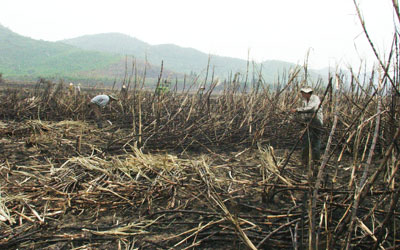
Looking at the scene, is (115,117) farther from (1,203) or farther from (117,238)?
(117,238)

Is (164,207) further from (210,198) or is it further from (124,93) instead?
(124,93)

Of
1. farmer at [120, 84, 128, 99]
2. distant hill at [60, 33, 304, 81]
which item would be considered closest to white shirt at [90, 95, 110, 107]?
farmer at [120, 84, 128, 99]

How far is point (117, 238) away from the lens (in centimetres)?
185

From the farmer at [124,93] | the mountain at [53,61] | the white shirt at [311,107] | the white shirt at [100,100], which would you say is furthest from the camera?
the mountain at [53,61]

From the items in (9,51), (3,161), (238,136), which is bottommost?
(3,161)

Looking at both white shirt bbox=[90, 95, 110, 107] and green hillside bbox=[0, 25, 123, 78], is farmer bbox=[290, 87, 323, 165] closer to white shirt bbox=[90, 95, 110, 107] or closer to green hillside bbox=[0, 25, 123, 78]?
white shirt bbox=[90, 95, 110, 107]

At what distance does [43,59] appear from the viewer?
8181 cm

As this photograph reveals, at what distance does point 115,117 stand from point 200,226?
5316mm

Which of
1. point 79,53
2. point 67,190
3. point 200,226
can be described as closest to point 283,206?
point 200,226

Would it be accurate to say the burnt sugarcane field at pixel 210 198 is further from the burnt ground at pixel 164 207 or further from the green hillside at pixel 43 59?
the green hillside at pixel 43 59

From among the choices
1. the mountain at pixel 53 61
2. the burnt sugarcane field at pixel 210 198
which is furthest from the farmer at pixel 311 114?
the mountain at pixel 53 61

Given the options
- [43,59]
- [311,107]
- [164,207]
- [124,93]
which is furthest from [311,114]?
[43,59]

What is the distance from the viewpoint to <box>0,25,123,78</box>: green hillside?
7188 centimetres

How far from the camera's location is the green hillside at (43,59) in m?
71.9
